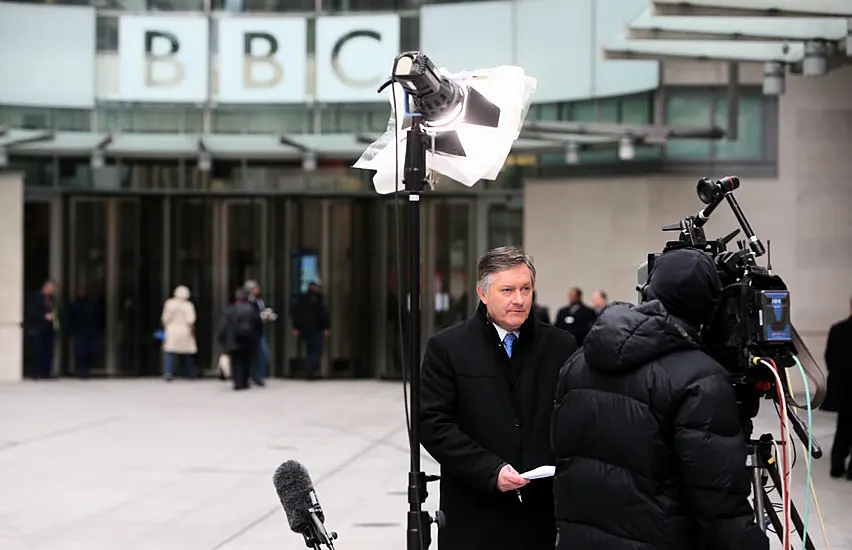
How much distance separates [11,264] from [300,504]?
67.0 ft

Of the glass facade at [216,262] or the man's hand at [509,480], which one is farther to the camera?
the glass facade at [216,262]

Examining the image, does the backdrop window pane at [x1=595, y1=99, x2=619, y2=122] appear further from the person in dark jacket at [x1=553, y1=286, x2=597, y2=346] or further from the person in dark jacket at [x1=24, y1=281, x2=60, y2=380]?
the person in dark jacket at [x1=24, y1=281, x2=60, y2=380]

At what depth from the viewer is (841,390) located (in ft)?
38.3

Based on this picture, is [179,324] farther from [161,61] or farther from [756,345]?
[756,345]

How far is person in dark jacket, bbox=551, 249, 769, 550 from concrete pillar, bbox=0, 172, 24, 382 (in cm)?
2118

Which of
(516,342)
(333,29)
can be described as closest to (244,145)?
(333,29)

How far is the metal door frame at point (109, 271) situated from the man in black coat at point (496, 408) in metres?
21.2

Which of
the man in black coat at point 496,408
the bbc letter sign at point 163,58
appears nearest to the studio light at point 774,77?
the bbc letter sign at point 163,58

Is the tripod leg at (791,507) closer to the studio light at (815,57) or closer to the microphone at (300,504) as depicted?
the microphone at (300,504)

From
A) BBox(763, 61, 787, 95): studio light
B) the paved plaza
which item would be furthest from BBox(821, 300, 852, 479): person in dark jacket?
BBox(763, 61, 787, 95): studio light

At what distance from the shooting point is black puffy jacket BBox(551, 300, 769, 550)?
373 cm

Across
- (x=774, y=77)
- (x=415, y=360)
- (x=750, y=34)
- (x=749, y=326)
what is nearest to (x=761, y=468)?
(x=749, y=326)

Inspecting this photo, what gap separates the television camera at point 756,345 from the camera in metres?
4.04

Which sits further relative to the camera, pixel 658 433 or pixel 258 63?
pixel 258 63
